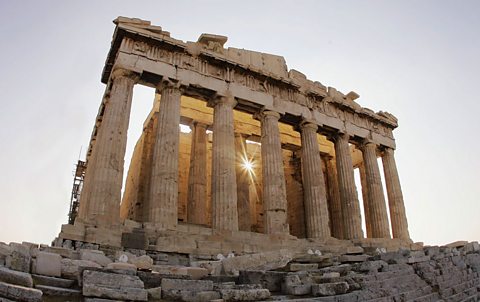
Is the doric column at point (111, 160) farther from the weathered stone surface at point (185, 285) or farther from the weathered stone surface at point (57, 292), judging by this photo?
the weathered stone surface at point (57, 292)

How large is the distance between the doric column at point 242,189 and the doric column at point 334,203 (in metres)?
5.57

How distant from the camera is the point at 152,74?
1416cm

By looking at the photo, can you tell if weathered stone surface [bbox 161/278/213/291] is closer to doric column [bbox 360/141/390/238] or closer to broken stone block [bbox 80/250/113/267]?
broken stone block [bbox 80/250/113/267]

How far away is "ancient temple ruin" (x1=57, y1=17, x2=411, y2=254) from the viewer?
11.9m

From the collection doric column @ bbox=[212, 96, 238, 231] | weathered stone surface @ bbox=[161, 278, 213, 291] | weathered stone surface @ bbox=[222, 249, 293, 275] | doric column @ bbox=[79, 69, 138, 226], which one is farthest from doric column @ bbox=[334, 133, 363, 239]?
weathered stone surface @ bbox=[161, 278, 213, 291]

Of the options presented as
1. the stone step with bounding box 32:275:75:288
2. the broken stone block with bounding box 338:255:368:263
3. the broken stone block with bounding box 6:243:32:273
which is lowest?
the stone step with bounding box 32:275:75:288

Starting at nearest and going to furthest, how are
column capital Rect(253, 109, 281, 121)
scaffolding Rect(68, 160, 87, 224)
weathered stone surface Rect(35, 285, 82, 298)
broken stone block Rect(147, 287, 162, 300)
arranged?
1. weathered stone surface Rect(35, 285, 82, 298)
2. broken stone block Rect(147, 287, 162, 300)
3. column capital Rect(253, 109, 281, 121)
4. scaffolding Rect(68, 160, 87, 224)

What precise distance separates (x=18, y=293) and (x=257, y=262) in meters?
5.08

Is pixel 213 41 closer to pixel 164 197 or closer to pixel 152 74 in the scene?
pixel 152 74

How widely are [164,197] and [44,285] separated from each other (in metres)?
8.30

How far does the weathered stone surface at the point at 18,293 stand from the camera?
345 centimetres

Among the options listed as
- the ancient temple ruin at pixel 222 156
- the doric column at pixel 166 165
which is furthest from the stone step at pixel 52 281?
the doric column at pixel 166 165

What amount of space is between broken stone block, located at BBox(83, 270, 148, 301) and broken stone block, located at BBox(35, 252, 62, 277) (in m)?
0.64

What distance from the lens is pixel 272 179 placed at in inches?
603
